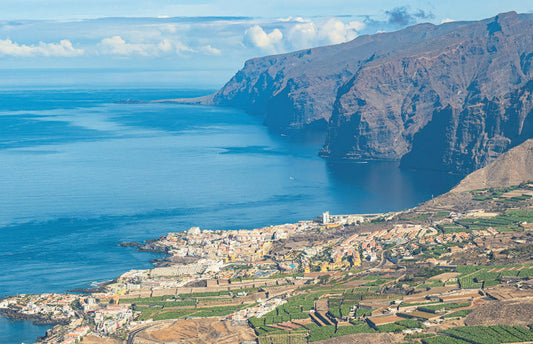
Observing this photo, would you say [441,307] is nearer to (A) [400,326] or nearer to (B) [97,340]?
(A) [400,326]

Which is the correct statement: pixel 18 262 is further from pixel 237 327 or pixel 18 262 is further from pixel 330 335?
pixel 330 335

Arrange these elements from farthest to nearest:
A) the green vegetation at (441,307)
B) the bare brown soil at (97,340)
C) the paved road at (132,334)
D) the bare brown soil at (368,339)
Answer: the bare brown soil at (97,340) → the paved road at (132,334) → the green vegetation at (441,307) → the bare brown soil at (368,339)

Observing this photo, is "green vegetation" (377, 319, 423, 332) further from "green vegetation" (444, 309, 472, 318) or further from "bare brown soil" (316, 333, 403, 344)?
"green vegetation" (444, 309, 472, 318)

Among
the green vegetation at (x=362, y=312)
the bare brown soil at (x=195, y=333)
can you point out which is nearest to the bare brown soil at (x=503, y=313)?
the green vegetation at (x=362, y=312)

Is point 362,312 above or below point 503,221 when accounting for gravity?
below

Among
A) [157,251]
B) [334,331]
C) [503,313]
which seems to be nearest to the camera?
[503,313]

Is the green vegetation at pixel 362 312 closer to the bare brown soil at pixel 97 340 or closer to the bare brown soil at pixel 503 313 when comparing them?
the bare brown soil at pixel 503 313

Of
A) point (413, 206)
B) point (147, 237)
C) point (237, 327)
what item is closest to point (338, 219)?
point (413, 206)

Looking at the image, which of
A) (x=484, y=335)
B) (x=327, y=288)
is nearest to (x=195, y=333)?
(x=327, y=288)

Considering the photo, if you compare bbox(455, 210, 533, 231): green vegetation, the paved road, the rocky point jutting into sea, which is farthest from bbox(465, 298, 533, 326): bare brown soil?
bbox(455, 210, 533, 231): green vegetation

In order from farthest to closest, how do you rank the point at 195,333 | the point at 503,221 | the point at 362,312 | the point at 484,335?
the point at 503,221, the point at 362,312, the point at 195,333, the point at 484,335

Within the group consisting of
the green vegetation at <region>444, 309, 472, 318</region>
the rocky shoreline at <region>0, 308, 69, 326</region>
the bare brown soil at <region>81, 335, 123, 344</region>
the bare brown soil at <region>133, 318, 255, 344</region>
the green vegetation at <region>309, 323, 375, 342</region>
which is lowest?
the rocky shoreline at <region>0, 308, 69, 326</region>
